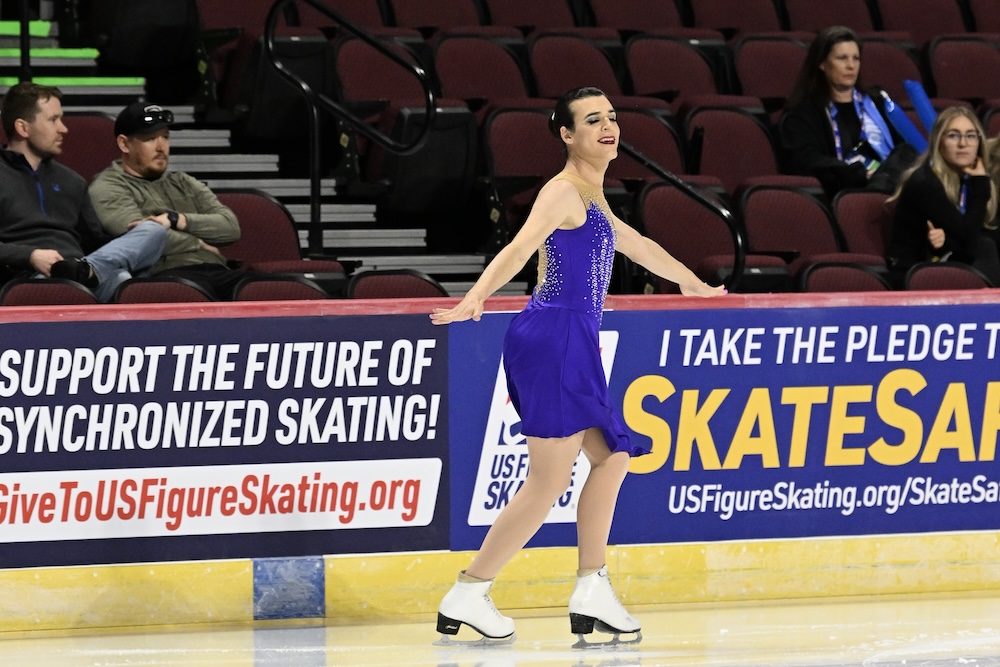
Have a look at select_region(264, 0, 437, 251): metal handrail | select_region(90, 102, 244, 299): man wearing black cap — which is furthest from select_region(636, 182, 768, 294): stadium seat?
select_region(90, 102, 244, 299): man wearing black cap

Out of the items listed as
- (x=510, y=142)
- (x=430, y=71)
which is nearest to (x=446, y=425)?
(x=510, y=142)

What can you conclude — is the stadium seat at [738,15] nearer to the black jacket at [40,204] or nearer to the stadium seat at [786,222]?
the stadium seat at [786,222]

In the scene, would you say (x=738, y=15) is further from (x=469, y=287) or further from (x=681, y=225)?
(x=469, y=287)

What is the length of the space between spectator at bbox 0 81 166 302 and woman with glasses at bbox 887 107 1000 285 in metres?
3.46

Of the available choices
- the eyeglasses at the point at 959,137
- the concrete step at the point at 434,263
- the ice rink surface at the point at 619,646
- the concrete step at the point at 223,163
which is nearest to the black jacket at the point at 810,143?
the eyeglasses at the point at 959,137

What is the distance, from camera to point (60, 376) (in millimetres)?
5371

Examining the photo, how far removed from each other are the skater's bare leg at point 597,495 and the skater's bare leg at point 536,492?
2.5 inches

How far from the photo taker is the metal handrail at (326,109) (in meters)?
7.70


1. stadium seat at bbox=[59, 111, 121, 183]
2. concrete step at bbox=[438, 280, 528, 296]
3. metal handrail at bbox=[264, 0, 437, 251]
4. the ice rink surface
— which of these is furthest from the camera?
concrete step at bbox=[438, 280, 528, 296]

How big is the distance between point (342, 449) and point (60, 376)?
936 millimetres

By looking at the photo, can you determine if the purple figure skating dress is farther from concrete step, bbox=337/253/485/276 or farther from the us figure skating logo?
concrete step, bbox=337/253/485/276

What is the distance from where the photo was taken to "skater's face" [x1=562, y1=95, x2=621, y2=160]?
4.98 m

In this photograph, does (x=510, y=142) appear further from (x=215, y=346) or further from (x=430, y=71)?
(x=215, y=346)

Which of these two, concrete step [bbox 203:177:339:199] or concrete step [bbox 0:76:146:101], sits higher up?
concrete step [bbox 0:76:146:101]
